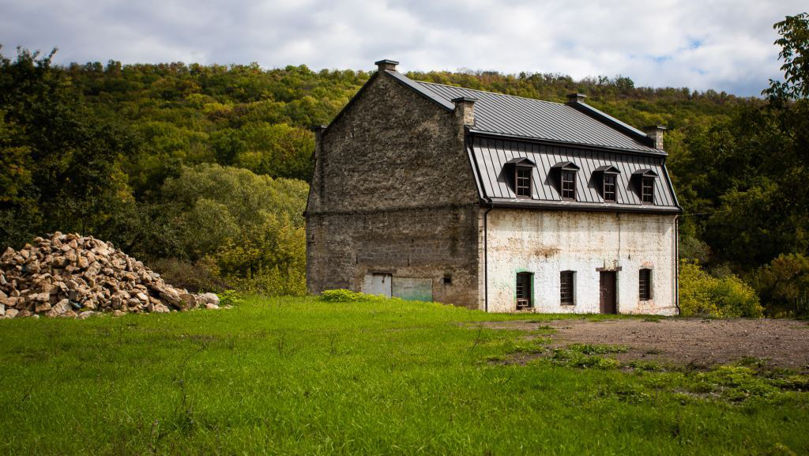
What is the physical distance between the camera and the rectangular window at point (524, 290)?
89.8 ft

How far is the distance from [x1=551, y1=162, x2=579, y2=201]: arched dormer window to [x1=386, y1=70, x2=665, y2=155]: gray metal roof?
1206 millimetres

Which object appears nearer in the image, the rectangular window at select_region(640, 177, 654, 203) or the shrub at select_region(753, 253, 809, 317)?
the rectangular window at select_region(640, 177, 654, 203)

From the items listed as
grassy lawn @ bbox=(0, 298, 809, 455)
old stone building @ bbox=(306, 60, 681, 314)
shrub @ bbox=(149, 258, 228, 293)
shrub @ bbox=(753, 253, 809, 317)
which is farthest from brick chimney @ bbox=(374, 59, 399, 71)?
shrub @ bbox=(753, 253, 809, 317)

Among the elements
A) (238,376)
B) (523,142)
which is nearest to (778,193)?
(238,376)

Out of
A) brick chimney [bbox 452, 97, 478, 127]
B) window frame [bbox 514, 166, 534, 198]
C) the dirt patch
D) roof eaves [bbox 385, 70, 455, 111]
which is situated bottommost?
the dirt patch

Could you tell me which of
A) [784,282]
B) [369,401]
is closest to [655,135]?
[784,282]

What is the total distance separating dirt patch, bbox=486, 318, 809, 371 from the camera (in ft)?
37.3

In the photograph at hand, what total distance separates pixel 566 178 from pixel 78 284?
18.6m

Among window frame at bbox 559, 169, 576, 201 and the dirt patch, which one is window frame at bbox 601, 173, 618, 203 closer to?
window frame at bbox 559, 169, 576, 201

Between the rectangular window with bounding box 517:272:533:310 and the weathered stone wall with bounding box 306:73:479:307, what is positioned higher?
the weathered stone wall with bounding box 306:73:479:307

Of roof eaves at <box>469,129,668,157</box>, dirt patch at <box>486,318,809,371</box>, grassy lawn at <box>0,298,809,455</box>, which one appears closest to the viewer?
grassy lawn at <box>0,298,809,455</box>

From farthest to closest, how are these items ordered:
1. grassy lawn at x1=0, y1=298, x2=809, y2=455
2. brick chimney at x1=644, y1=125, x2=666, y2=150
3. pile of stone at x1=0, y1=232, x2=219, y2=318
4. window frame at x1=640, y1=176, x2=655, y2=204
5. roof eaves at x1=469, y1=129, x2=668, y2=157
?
brick chimney at x1=644, y1=125, x2=666, y2=150 < window frame at x1=640, y1=176, x2=655, y2=204 < roof eaves at x1=469, y1=129, x2=668, y2=157 < pile of stone at x1=0, y1=232, x2=219, y2=318 < grassy lawn at x1=0, y1=298, x2=809, y2=455

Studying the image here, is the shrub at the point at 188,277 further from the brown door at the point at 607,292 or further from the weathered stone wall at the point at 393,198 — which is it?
the brown door at the point at 607,292

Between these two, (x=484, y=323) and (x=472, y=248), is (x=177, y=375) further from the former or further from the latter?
(x=472, y=248)
